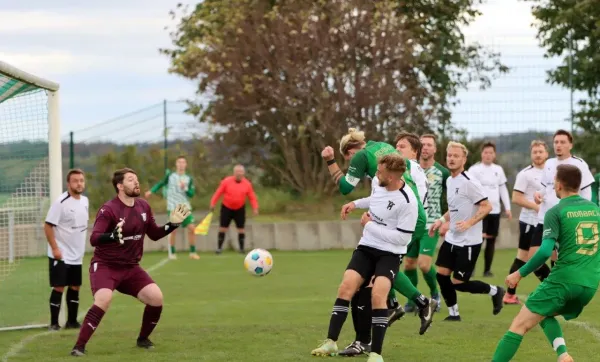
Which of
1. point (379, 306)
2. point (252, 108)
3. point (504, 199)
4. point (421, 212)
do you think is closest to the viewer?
point (379, 306)

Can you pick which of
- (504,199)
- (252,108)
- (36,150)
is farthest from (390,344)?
(252,108)

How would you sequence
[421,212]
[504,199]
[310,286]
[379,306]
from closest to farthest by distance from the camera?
1. [379,306]
2. [421,212]
3. [310,286]
4. [504,199]

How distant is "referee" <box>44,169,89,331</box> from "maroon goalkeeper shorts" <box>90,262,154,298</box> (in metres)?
2.06

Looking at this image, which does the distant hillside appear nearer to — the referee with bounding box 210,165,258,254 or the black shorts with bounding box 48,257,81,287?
the referee with bounding box 210,165,258,254

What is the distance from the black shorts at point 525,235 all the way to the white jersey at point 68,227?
5.79 metres

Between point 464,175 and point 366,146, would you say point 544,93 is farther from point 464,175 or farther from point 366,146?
point 366,146

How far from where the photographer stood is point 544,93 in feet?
78.5

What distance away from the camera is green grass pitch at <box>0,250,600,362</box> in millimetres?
10227

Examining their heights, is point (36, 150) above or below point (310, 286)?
above

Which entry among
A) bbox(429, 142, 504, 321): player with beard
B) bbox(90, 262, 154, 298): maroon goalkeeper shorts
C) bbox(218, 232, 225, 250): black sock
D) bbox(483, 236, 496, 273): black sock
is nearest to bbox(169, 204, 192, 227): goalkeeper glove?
bbox(90, 262, 154, 298): maroon goalkeeper shorts

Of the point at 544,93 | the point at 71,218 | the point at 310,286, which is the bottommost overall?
the point at 310,286

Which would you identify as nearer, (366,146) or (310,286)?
(366,146)

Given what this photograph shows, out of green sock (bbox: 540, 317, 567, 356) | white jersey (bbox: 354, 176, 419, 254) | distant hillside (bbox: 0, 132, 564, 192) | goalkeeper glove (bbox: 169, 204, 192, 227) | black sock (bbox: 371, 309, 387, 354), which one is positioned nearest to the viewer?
green sock (bbox: 540, 317, 567, 356)

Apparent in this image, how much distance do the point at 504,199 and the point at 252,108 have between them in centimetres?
959
